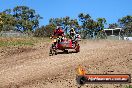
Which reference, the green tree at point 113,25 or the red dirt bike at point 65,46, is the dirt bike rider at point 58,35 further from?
the green tree at point 113,25

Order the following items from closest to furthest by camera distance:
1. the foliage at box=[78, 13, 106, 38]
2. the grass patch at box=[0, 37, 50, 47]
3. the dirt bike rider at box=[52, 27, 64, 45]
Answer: the dirt bike rider at box=[52, 27, 64, 45], the grass patch at box=[0, 37, 50, 47], the foliage at box=[78, 13, 106, 38]

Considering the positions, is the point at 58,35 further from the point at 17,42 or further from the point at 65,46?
the point at 17,42

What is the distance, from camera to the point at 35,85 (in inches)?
488

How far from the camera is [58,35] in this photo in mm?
21734

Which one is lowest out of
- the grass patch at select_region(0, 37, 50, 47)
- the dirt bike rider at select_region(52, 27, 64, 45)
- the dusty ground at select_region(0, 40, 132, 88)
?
the dusty ground at select_region(0, 40, 132, 88)

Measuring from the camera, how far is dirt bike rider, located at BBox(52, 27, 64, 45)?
2152cm

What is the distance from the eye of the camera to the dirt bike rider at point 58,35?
70.6 feet

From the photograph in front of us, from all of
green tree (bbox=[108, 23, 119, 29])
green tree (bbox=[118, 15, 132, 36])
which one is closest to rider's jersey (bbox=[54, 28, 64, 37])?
green tree (bbox=[118, 15, 132, 36])

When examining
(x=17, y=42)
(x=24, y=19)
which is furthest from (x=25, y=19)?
(x=17, y=42)

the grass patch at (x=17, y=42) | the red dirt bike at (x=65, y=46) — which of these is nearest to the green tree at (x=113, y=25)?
the grass patch at (x=17, y=42)

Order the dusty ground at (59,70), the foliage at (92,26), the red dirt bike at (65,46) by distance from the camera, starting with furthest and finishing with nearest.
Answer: the foliage at (92,26), the red dirt bike at (65,46), the dusty ground at (59,70)

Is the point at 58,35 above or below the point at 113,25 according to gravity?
below

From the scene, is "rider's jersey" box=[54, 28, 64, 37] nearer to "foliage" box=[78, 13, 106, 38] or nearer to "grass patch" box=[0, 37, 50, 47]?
"grass patch" box=[0, 37, 50, 47]

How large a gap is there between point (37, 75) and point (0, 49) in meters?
12.3
